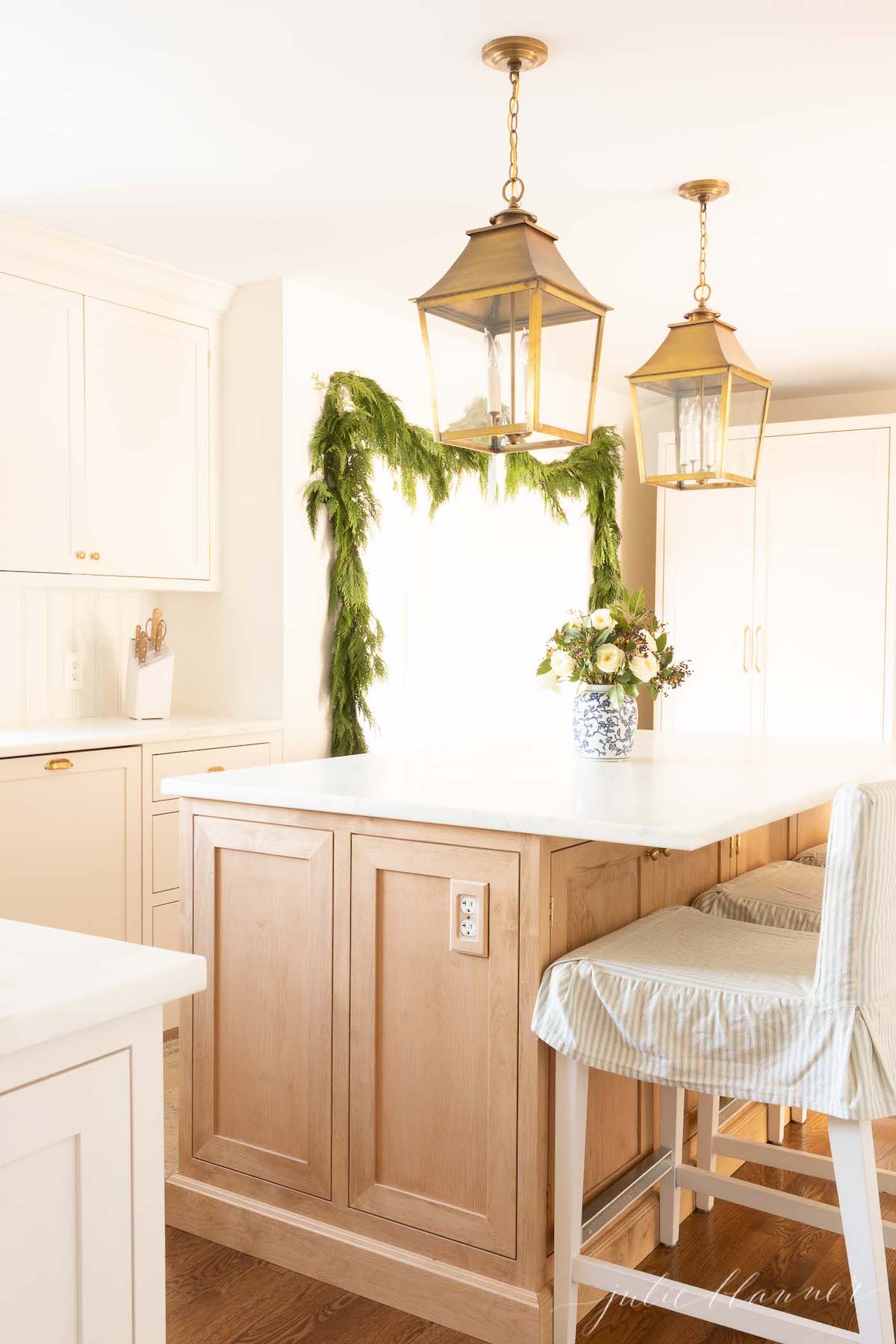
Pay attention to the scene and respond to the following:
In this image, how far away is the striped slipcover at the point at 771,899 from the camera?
2586mm

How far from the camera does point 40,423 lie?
3.71 meters

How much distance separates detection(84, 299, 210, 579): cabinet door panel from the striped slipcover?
7.46 ft

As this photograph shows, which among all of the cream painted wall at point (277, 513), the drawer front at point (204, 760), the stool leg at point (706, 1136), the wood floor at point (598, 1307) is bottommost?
the wood floor at point (598, 1307)

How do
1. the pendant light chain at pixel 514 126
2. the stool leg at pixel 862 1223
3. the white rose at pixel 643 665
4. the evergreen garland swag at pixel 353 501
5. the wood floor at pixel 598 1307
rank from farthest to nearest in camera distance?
the evergreen garland swag at pixel 353 501
the white rose at pixel 643 665
the pendant light chain at pixel 514 126
the wood floor at pixel 598 1307
the stool leg at pixel 862 1223

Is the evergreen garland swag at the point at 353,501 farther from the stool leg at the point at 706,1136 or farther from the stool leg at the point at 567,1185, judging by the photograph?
the stool leg at the point at 567,1185

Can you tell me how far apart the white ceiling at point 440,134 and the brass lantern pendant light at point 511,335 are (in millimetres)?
311

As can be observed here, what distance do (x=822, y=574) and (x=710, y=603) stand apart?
0.55 meters

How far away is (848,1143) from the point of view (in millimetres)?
1823

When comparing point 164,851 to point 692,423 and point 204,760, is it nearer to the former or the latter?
point 204,760

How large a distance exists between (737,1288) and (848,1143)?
673mm

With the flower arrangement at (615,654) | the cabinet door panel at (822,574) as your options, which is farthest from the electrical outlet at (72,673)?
the cabinet door panel at (822,574)

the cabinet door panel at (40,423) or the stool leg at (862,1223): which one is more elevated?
the cabinet door panel at (40,423)

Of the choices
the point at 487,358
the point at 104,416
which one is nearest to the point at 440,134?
the point at 487,358

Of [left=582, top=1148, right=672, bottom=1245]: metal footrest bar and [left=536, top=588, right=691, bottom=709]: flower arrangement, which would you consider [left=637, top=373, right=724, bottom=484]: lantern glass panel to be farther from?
[left=582, top=1148, right=672, bottom=1245]: metal footrest bar
